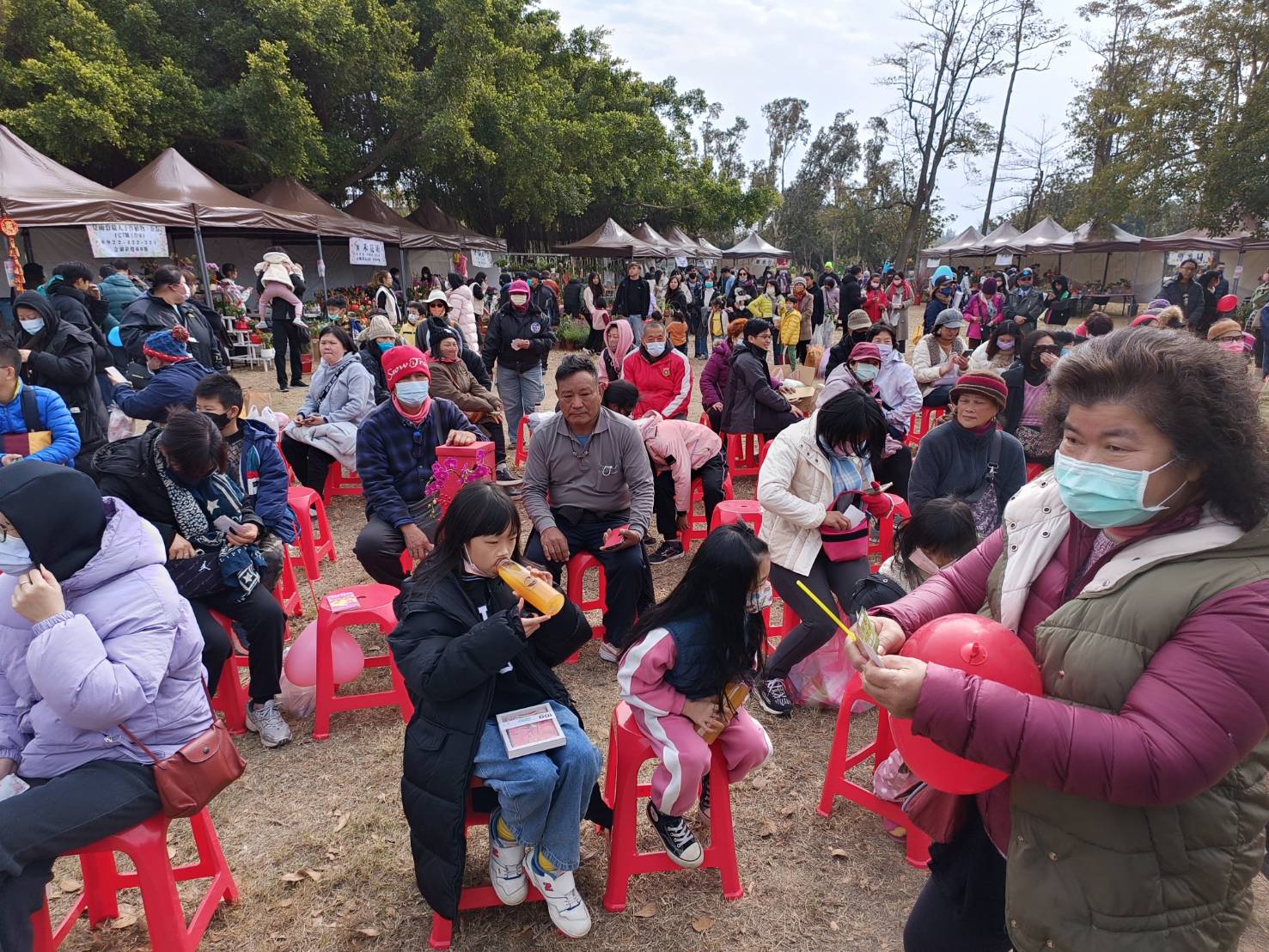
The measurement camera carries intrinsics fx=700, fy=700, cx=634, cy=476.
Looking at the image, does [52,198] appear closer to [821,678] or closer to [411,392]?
[411,392]

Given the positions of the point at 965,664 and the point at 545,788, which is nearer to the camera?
the point at 965,664

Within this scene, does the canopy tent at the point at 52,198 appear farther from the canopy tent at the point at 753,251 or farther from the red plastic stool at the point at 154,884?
the canopy tent at the point at 753,251

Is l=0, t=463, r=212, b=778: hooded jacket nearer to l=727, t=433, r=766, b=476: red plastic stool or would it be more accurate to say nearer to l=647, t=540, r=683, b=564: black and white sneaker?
l=647, t=540, r=683, b=564: black and white sneaker

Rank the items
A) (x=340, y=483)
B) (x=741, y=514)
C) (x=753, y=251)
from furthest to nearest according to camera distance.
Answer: (x=753, y=251) < (x=340, y=483) < (x=741, y=514)

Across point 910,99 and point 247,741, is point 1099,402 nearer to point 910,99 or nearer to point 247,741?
point 247,741

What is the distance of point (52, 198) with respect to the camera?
10.6m

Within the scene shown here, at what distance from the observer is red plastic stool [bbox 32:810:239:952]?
79.4 inches

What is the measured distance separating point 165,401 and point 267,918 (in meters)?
3.45

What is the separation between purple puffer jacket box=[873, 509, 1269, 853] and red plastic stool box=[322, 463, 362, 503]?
6180mm

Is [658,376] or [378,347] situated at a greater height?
[378,347]

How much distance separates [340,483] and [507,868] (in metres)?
4.96

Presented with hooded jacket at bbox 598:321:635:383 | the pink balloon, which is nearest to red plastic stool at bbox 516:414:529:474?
hooded jacket at bbox 598:321:635:383

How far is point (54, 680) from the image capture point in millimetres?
1836

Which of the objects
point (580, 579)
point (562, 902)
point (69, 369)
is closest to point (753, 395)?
point (580, 579)
